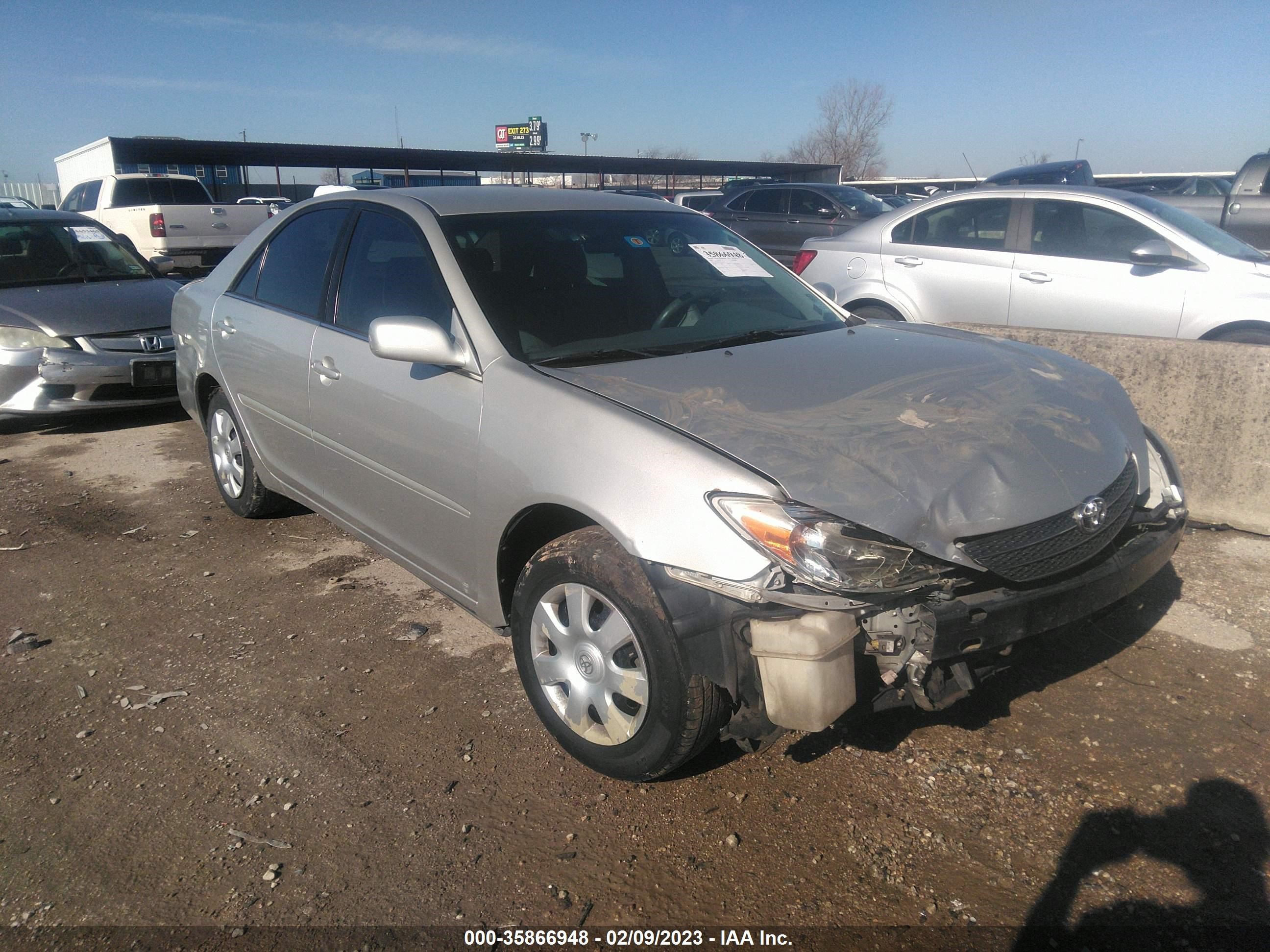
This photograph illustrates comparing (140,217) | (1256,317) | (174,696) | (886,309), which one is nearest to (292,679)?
(174,696)

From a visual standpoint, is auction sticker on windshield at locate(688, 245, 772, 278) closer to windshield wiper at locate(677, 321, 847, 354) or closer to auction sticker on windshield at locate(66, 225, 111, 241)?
windshield wiper at locate(677, 321, 847, 354)

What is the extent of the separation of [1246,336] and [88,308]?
26.9 feet

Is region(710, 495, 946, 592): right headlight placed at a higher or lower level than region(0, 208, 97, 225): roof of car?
lower

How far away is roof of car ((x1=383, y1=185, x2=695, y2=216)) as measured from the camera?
11.8 feet

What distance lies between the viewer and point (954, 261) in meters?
6.65

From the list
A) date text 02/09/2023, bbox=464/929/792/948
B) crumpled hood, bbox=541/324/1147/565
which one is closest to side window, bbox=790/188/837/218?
crumpled hood, bbox=541/324/1147/565

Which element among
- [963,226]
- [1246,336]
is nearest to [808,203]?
[963,226]

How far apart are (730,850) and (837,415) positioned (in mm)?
1252

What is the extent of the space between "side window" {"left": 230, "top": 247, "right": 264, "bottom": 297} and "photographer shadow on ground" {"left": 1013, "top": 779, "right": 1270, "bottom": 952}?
13.6 feet

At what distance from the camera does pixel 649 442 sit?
2457 millimetres

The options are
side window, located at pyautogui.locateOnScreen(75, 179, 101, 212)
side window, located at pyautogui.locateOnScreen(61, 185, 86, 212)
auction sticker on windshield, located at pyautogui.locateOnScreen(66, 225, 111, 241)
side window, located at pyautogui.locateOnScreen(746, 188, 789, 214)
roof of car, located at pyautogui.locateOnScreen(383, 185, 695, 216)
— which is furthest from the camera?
side window, located at pyautogui.locateOnScreen(61, 185, 86, 212)

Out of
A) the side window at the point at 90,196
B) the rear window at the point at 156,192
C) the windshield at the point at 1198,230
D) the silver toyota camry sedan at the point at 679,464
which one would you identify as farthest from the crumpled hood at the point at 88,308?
the side window at the point at 90,196

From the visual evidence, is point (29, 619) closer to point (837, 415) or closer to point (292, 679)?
point (292, 679)

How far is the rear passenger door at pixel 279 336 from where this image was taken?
12.9 feet
